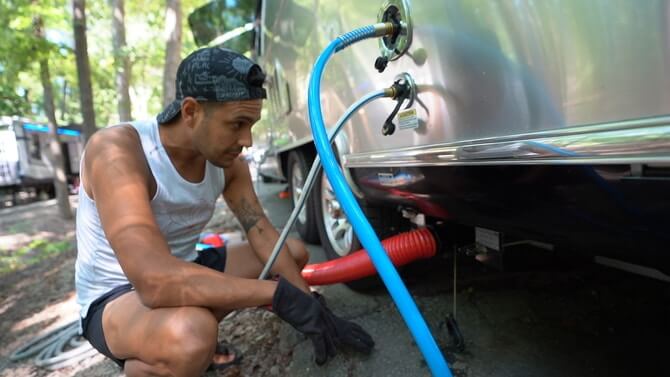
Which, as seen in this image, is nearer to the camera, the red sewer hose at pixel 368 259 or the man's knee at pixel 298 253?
the red sewer hose at pixel 368 259

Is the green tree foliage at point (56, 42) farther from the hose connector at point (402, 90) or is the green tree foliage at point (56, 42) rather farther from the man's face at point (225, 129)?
the hose connector at point (402, 90)

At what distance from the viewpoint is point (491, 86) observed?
105 centimetres

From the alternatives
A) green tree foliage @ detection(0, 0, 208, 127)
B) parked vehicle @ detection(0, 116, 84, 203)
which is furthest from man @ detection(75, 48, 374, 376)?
parked vehicle @ detection(0, 116, 84, 203)

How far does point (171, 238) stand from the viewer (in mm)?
1683

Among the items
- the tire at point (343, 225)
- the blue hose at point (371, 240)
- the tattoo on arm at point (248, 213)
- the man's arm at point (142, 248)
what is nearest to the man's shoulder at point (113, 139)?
the man's arm at point (142, 248)

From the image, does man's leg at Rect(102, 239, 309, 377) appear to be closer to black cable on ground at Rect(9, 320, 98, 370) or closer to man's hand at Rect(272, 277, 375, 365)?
man's hand at Rect(272, 277, 375, 365)

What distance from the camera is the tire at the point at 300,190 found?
10.0ft

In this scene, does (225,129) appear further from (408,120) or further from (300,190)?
(300,190)

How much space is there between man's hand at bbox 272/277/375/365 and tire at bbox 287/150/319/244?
145cm

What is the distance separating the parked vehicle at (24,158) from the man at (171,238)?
11.7 metres

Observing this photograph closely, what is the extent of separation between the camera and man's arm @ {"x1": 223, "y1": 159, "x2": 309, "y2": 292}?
74.0 inches

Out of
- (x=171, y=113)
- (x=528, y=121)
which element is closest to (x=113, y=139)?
(x=171, y=113)

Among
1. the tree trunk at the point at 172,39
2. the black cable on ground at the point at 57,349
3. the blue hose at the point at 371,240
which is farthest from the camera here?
the tree trunk at the point at 172,39

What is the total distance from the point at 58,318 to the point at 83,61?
4.22 metres
